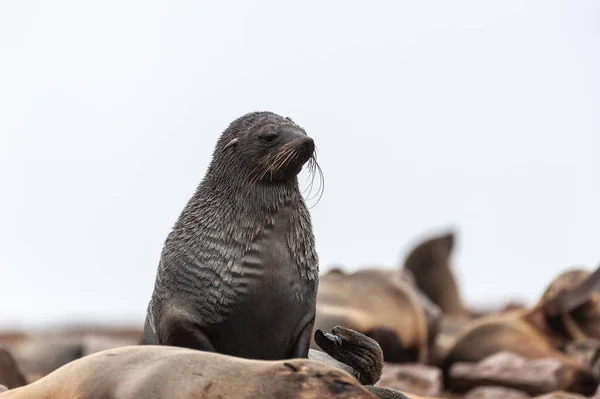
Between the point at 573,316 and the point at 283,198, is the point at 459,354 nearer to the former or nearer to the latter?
the point at 573,316

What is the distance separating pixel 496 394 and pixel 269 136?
188 inches

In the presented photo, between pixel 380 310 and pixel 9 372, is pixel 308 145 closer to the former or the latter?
pixel 9 372

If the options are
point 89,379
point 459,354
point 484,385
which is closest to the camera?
point 89,379

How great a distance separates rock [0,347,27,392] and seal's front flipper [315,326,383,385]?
3.47 meters

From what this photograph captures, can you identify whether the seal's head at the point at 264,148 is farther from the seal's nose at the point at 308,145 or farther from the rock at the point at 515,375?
the rock at the point at 515,375

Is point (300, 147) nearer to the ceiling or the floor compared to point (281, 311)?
nearer to the ceiling

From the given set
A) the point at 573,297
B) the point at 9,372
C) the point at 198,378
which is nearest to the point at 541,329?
the point at 573,297

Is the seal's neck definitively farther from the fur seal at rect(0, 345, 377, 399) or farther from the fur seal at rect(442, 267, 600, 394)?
the fur seal at rect(442, 267, 600, 394)

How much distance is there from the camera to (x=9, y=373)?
8.27 meters

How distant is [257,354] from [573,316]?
708cm

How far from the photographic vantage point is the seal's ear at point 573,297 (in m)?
11.5

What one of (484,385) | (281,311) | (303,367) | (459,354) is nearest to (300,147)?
(281,311)

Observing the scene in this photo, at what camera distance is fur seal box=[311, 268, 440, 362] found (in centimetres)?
1092

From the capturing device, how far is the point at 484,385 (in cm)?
1000
